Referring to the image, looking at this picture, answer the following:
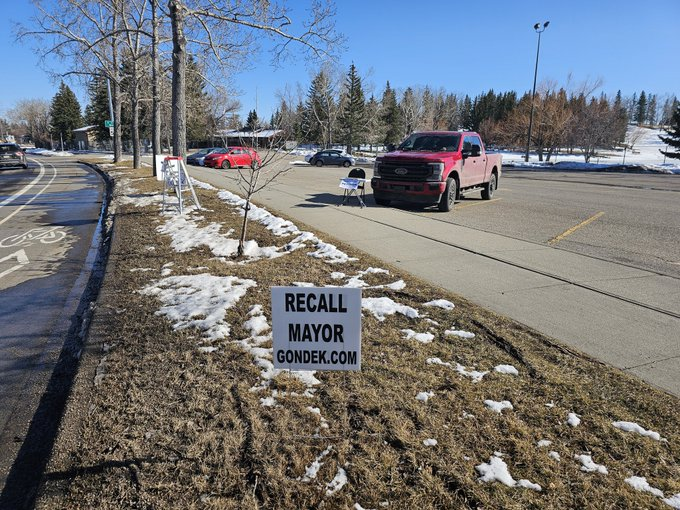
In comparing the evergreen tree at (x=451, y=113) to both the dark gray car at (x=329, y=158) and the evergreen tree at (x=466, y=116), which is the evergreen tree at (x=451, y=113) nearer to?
the evergreen tree at (x=466, y=116)

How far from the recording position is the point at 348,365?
2920mm

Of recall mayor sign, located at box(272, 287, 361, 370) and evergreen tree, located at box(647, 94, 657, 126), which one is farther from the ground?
evergreen tree, located at box(647, 94, 657, 126)

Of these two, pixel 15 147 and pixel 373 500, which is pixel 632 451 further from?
pixel 15 147

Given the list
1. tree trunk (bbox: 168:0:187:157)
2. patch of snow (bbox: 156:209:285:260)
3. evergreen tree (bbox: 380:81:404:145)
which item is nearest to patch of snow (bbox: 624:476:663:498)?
patch of snow (bbox: 156:209:285:260)

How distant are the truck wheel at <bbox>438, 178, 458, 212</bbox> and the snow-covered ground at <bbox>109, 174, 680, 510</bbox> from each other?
16.3ft

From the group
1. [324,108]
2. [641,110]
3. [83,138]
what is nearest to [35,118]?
[83,138]

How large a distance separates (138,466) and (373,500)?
4.28 ft

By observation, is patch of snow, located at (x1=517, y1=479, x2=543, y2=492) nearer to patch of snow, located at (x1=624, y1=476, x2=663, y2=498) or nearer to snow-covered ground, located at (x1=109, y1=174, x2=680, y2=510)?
snow-covered ground, located at (x1=109, y1=174, x2=680, y2=510)

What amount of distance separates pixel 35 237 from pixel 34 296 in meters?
4.35

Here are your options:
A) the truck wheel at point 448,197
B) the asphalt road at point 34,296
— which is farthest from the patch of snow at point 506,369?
the truck wheel at point 448,197

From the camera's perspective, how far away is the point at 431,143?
13070mm

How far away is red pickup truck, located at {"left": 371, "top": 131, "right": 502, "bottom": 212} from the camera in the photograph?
11758 mm

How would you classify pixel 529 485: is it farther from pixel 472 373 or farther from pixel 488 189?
pixel 488 189

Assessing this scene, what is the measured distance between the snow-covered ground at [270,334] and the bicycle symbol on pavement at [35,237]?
8.93 ft
